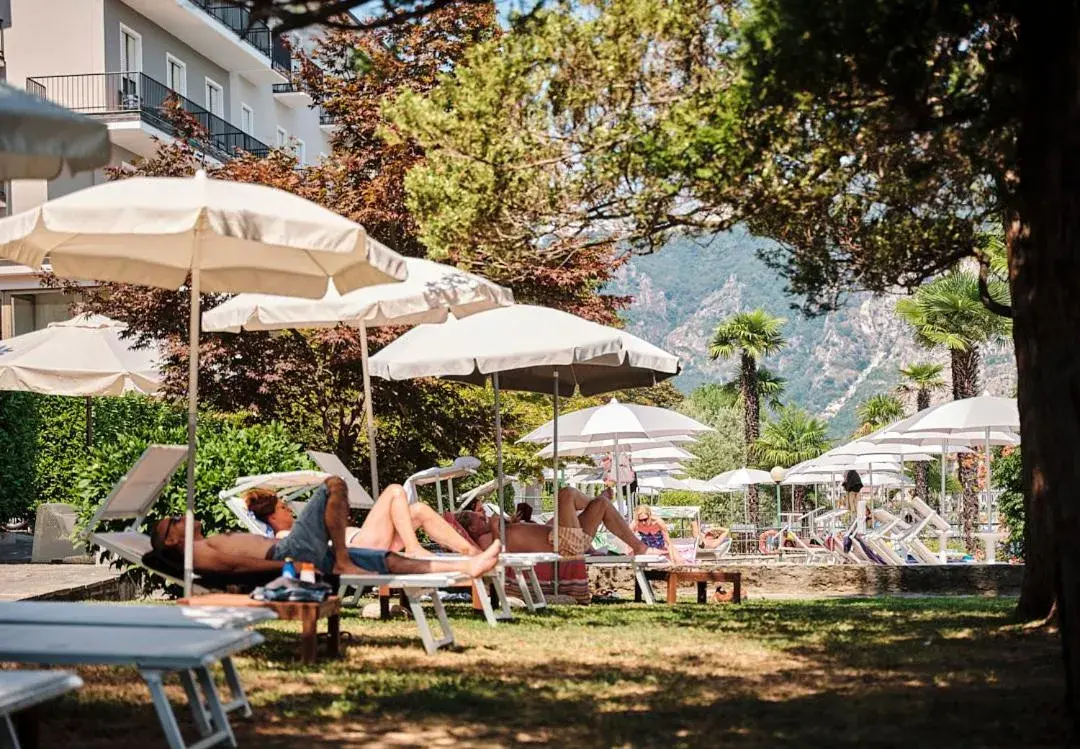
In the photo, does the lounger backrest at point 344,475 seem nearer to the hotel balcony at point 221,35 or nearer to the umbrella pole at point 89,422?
the umbrella pole at point 89,422

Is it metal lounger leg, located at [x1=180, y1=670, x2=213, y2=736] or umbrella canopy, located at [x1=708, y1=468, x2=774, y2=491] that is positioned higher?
umbrella canopy, located at [x1=708, y1=468, x2=774, y2=491]

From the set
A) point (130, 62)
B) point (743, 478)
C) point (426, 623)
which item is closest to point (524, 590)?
point (426, 623)

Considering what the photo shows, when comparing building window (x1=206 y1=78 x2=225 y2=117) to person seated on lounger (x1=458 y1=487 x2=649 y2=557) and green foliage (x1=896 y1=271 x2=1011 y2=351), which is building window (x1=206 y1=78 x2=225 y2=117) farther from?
person seated on lounger (x1=458 y1=487 x2=649 y2=557)

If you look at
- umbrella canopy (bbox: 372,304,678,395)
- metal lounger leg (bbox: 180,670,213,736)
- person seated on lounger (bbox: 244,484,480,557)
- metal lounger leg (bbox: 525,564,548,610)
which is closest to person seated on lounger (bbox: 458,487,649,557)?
metal lounger leg (bbox: 525,564,548,610)

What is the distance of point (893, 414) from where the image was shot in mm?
65250

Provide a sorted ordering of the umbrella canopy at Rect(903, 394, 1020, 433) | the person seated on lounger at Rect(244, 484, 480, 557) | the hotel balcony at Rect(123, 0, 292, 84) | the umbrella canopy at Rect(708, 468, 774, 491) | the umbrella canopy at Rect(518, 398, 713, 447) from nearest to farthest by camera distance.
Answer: the person seated on lounger at Rect(244, 484, 480, 557) < the umbrella canopy at Rect(518, 398, 713, 447) < the umbrella canopy at Rect(903, 394, 1020, 433) < the hotel balcony at Rect(123, 0, 292, 84) < the umbrella canopy at Rect(708, 468, 774, 491)

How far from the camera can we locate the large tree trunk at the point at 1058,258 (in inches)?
223

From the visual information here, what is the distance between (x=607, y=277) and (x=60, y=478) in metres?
8.08

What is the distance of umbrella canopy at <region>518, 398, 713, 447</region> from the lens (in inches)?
743

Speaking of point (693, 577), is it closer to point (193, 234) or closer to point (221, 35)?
point (193, 234)

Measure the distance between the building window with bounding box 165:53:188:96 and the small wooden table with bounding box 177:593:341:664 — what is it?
96.9 feet

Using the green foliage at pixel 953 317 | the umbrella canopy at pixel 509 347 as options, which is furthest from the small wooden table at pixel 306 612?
the green foliage at pixel 953 317

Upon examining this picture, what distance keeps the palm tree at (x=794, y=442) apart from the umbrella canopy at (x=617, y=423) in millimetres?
46607

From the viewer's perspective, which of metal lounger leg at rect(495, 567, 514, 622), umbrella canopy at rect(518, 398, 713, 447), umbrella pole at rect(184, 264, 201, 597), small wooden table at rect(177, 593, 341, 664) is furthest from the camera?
umbrella canopy at rect(518, 398, 713, 447)
